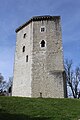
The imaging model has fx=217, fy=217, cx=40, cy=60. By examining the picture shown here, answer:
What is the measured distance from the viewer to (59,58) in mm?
Result: 26266

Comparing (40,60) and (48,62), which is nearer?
(48,62)

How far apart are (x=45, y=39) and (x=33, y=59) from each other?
3.08 meters

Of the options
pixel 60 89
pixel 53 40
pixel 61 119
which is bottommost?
pixel 61 119

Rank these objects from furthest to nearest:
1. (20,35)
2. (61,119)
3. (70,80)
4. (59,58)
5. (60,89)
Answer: (70,80)
(20,35)
(59,58)
(60,89)
(61,119)

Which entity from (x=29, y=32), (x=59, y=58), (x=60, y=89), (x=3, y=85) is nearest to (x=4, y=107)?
(x=60, y=89)

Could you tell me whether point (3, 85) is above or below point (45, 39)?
below

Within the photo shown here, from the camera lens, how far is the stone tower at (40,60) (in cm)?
2489

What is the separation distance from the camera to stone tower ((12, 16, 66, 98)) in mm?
24891

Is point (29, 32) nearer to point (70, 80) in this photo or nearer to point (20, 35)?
point (20, 35)

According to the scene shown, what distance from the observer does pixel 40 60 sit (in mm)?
26312

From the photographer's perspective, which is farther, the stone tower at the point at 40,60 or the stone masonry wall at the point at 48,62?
the stone tower at the point at 40,60

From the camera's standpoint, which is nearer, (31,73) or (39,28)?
(31,73)

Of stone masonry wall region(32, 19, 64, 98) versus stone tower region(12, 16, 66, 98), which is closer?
stone masonry wall region(32, 19, 64, 98)

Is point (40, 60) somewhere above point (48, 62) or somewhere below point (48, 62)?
above
